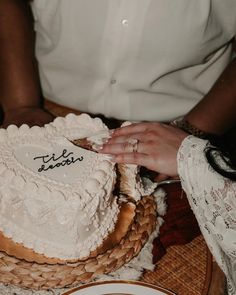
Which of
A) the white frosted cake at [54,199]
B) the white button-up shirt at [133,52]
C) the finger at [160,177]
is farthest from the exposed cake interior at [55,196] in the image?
the white button-up shirt at [133,52]

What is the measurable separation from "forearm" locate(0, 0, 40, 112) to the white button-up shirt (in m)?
0.06

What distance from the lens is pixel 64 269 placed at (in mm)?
995

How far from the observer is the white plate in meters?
0.98

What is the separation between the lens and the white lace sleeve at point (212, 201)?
0.99 metres

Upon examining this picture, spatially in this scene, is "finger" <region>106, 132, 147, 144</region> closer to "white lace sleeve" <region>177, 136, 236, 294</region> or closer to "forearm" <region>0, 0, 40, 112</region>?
"white lace sleeve" <region>177, 136, 236, 294</region>

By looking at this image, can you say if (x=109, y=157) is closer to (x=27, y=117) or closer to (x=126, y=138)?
(x=126, y=138)

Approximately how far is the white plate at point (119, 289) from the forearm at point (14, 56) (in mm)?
880

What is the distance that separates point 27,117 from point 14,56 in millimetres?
305

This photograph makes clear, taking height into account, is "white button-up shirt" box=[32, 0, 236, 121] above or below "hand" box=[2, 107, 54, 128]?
above

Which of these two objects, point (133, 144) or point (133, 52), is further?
point (133, 52)

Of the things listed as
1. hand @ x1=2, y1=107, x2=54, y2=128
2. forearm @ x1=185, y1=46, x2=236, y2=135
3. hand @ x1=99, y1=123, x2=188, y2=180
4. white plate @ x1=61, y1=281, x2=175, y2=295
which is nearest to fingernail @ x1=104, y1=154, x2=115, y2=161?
hand @ x1=99, y1=123, x2=188, y2=180

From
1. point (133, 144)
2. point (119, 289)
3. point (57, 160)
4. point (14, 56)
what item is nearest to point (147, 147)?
point (133, 144)

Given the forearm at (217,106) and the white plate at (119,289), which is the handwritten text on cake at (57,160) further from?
the forearm at (217,106)

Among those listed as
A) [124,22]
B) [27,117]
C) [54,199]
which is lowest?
[27,117]
